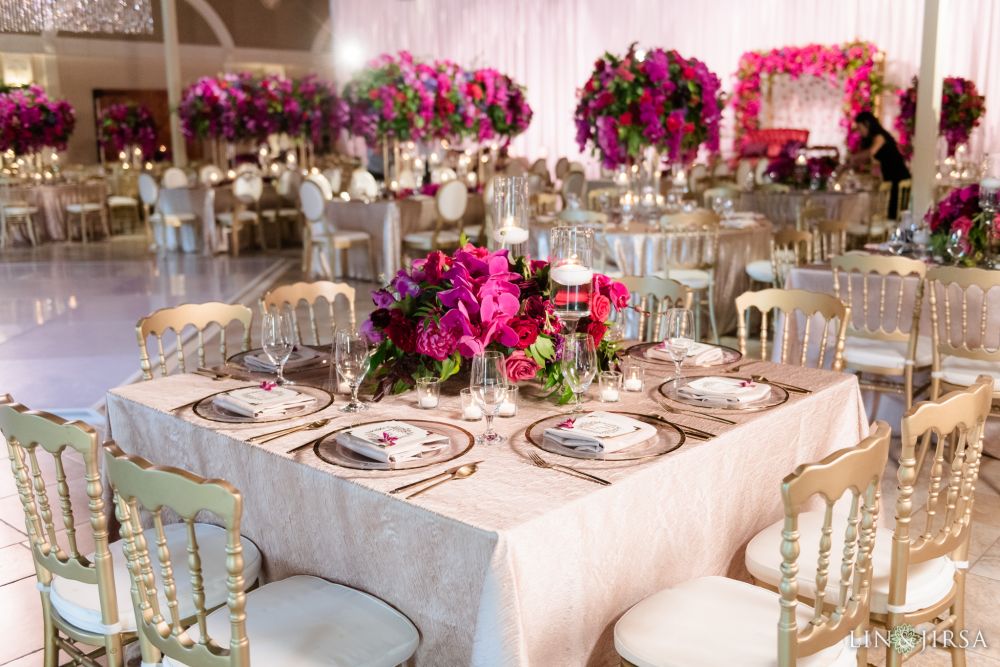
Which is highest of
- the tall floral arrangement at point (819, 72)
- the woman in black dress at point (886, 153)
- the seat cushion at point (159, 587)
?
the tall floral arrangement at point (819, 72)

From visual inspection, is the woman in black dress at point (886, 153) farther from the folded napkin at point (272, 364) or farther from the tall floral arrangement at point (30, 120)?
the tall floral arrangement at point (30, 120)

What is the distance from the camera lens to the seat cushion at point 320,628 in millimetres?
1722

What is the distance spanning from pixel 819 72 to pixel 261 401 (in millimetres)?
11537

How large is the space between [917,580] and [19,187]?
12.1m

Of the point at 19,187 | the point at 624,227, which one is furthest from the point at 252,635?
the point at 19,187

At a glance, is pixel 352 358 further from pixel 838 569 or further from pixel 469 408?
pixel 838 569

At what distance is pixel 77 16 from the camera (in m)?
13.2

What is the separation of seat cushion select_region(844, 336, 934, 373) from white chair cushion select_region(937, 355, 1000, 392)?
10cm

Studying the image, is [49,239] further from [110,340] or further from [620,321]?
[620,321]

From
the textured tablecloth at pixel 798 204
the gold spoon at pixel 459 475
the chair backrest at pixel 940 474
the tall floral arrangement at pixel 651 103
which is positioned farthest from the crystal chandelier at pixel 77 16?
the chair backrest at pixel 940 474

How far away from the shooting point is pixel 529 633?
1643mm

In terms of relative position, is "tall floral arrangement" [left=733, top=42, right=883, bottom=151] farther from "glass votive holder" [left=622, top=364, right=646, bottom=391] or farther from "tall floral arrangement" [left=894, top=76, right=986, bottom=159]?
"glass votive holder" [left=622, top=364, right=646, bottom=391]

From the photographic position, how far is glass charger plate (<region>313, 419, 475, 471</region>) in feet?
6.15

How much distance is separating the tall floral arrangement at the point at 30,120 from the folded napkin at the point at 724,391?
12193mm
